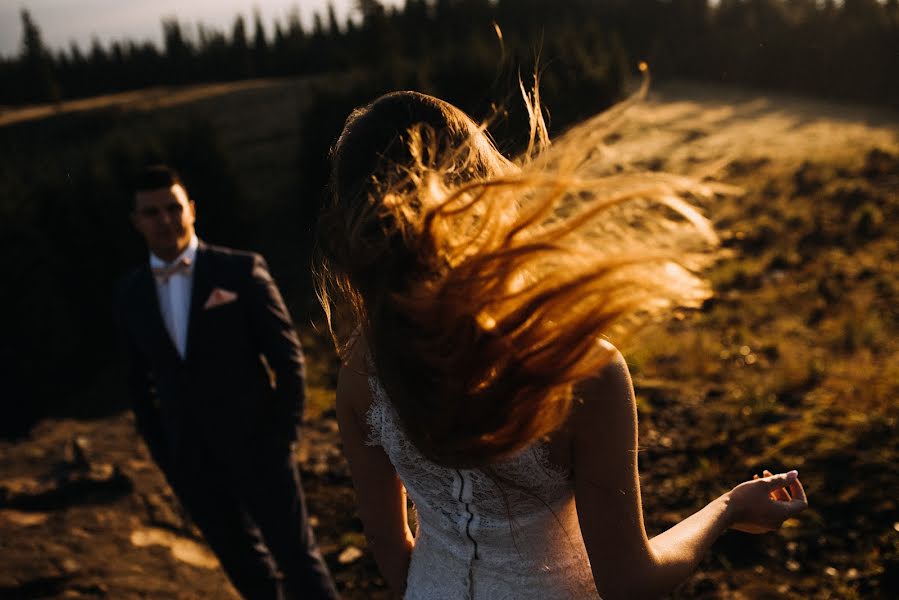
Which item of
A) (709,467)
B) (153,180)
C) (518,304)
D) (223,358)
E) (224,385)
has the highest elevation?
(153,180)

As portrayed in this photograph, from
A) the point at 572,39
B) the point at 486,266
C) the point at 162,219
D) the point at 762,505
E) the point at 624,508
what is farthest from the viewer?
the point at 572,39

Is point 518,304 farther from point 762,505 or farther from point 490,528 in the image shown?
point 762,505

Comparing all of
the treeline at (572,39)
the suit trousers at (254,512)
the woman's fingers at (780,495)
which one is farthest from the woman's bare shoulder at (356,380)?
the treeline at (572,39)

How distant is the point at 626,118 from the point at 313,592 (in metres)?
2.55

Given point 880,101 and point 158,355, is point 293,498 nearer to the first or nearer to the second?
point 158,355

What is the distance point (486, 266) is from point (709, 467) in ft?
11.5

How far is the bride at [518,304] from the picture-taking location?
104cm

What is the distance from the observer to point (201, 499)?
3004mm

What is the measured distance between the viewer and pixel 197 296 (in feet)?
9.61

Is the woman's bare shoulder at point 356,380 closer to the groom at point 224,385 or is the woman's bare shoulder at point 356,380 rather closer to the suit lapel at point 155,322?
the groom at point 224,385

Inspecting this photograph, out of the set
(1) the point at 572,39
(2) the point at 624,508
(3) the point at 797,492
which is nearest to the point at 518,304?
(2) the point at 624,508

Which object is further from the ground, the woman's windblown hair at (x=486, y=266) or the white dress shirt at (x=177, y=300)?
the woman's windblown hair at (x=486, y=266)

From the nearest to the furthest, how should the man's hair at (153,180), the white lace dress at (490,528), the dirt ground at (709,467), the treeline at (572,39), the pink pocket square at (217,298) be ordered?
the white lace dress at (490,528) → the pink pocket square at (217,298) → the man's hair at (153,180) → the dirt ground at (709,467) → the treeline at (572,39)

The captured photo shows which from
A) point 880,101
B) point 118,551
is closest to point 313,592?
point 118,551
